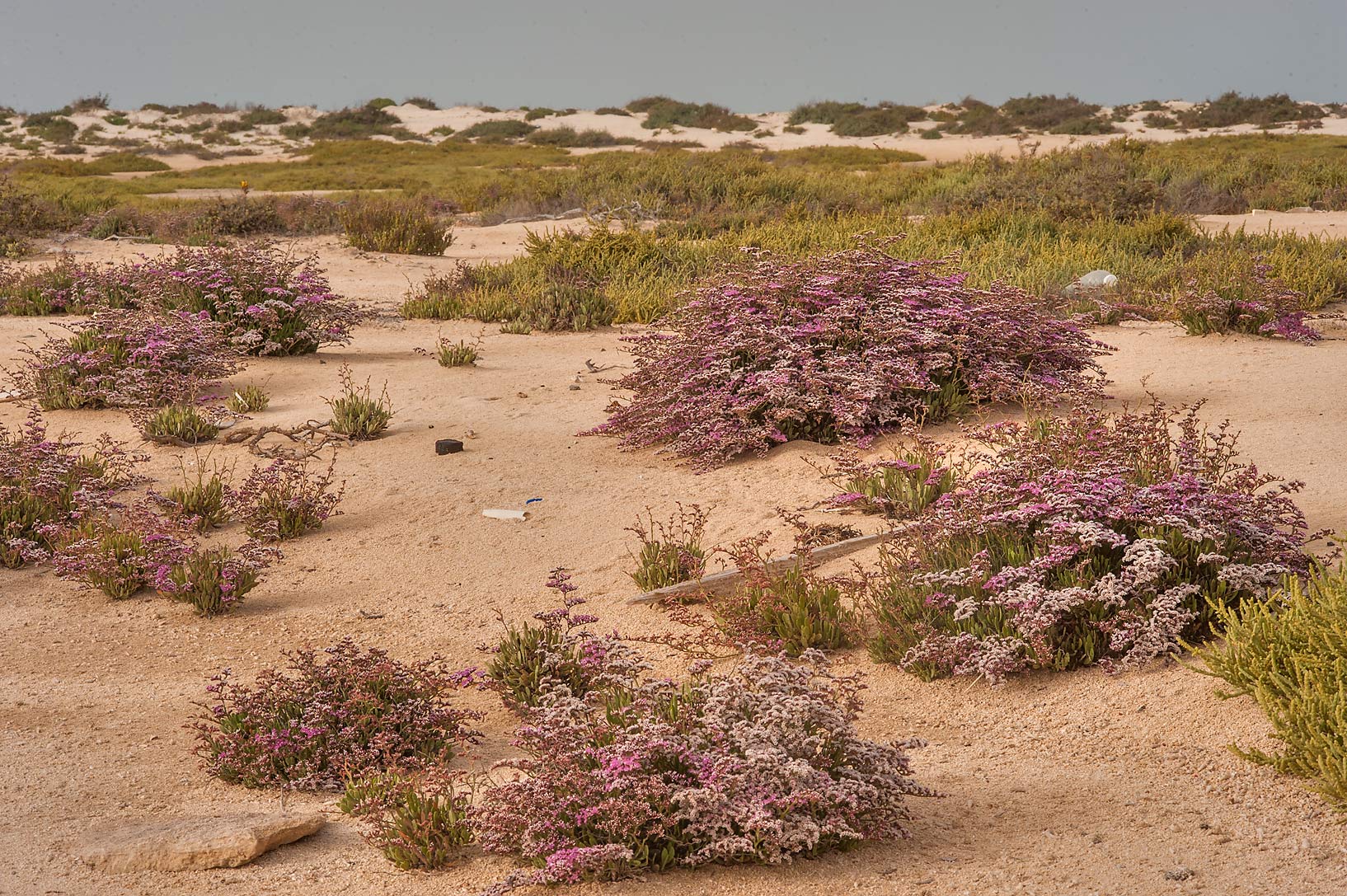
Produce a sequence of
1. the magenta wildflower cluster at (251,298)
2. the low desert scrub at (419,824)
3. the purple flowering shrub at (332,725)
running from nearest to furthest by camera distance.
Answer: the low desert scrub at (419,824), the purple flowering shrub at (332,725), the magenta wildflower cluster at (251,298)

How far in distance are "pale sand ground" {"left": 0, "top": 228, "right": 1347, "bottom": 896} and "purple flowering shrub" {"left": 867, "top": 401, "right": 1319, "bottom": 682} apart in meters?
0.20

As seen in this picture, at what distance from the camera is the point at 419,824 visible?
3721 millimetres

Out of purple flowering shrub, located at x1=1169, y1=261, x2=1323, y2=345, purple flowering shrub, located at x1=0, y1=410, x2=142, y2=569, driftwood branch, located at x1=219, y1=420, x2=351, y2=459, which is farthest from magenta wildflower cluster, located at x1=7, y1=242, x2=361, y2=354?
purple flowering shrub, located at x1=1169, y1=261, x2=1323, y2=345

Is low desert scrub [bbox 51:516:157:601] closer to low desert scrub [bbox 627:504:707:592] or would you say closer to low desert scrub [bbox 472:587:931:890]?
low desert scrub [bbox 627:504:707:592]

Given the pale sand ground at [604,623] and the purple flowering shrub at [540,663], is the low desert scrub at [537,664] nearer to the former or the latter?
the purple flowering shrub at [540,663]

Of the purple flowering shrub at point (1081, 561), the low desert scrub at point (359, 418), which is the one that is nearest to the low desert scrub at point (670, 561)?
the purple flowering shrub at point (1081, 561)

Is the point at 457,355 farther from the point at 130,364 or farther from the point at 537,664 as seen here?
the point at 537,664

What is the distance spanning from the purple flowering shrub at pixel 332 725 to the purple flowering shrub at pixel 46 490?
3072 millimetres

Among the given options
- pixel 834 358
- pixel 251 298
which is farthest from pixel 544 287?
pixel 834 358

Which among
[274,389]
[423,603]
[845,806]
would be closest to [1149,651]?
[845,806]

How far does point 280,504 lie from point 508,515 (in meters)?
1.44

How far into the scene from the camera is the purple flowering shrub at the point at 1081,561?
4.95 metres

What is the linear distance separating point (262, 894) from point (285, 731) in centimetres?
112

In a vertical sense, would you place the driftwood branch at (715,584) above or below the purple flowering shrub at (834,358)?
below
